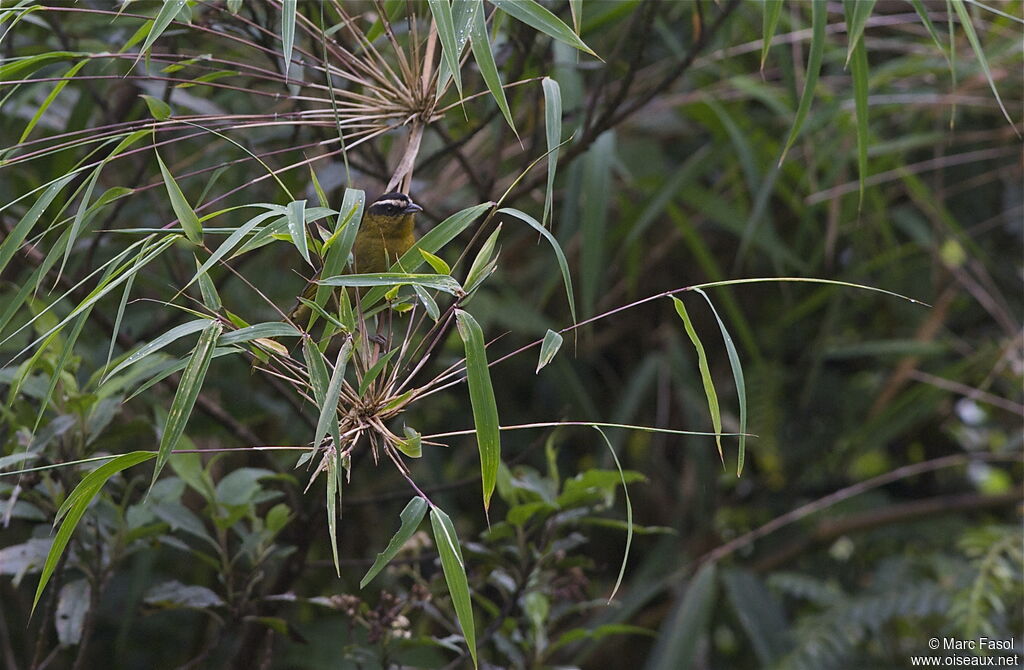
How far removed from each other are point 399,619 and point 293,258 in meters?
1.44

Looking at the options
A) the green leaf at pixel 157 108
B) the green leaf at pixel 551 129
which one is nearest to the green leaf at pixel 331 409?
the green leaf at pixel 551 129

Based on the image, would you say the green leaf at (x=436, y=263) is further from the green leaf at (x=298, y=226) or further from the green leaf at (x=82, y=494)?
the green leaf at (x=82, y=494)

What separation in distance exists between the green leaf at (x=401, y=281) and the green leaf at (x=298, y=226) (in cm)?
4

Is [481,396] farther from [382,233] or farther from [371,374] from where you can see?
[382,233]

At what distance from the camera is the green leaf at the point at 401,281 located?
980 millimetres

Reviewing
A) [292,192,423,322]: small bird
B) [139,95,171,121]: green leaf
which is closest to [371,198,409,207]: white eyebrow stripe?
[292,192,423,322]: small bird

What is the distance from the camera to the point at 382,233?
161cm

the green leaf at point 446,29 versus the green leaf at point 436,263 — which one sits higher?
the green leaf at point 446,29

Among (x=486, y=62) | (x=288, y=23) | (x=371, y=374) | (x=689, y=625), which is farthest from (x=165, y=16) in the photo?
(x=689, y=625)

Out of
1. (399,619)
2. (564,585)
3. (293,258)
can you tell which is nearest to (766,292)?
(293,258)

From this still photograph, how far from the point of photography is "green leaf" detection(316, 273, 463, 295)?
980 mm

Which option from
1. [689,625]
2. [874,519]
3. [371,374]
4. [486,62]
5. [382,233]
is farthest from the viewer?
[874,519]

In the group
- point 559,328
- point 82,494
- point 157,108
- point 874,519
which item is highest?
point 157,108

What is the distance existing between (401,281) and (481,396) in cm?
14
